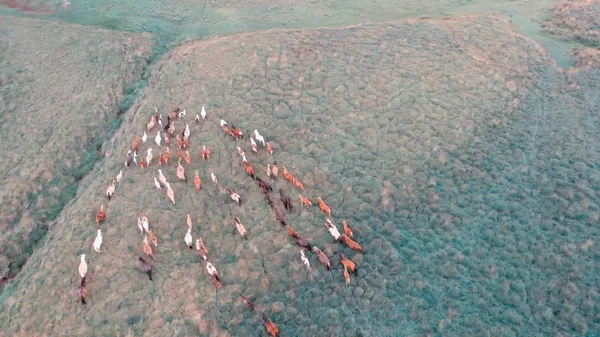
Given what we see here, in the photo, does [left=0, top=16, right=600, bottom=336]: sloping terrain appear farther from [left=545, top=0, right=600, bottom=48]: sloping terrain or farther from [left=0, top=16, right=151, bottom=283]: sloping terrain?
[left=545, top=0, right=600, bottom=48]: sloping terrain

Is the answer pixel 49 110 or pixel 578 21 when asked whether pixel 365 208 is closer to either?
pixel 49 110

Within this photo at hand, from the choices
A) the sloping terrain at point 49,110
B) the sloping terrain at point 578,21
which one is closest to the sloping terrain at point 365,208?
the sloping terrain at point 49,110

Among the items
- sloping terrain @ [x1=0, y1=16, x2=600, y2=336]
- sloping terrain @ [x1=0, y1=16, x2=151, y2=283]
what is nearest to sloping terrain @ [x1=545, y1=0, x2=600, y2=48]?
sloping terrain @ [x1=0, y1=16, x2=600, y2=336]

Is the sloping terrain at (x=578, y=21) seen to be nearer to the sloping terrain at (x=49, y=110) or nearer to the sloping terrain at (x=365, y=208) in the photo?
the sloping terrain at (x=365, y=208)

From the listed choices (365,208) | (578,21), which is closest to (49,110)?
(365,208)

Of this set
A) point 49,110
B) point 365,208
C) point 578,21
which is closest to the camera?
point 365,208
